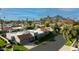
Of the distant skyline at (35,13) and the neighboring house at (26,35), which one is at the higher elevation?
the distant skyline at (35,13)

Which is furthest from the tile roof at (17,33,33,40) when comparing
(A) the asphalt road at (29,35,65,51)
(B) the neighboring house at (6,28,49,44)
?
(A) the asphalt road at (29,35,65,51)

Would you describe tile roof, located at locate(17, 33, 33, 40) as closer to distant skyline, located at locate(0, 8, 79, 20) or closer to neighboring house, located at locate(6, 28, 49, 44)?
neighboring house, located at locate(6, 28, 49, 44)

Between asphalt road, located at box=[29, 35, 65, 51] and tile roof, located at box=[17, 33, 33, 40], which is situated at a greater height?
tile roof, located at box=[17, 33, 33, 40]

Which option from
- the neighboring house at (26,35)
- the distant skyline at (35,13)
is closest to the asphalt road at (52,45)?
the neighboring house at (26,35)

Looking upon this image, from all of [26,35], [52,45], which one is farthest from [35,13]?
[52,45]

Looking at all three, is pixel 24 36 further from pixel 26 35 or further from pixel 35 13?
pixel 35 13

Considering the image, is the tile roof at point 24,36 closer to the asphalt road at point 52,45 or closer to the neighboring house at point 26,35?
the neighboring house at point 26,35

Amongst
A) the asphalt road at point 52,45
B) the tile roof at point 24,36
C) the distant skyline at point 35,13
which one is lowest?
the asphalt road at point 52,45

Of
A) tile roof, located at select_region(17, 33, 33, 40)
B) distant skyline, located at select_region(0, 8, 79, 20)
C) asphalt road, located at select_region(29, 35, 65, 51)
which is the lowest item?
asphalt road, located at select_region(29, 35, 65, 51)
